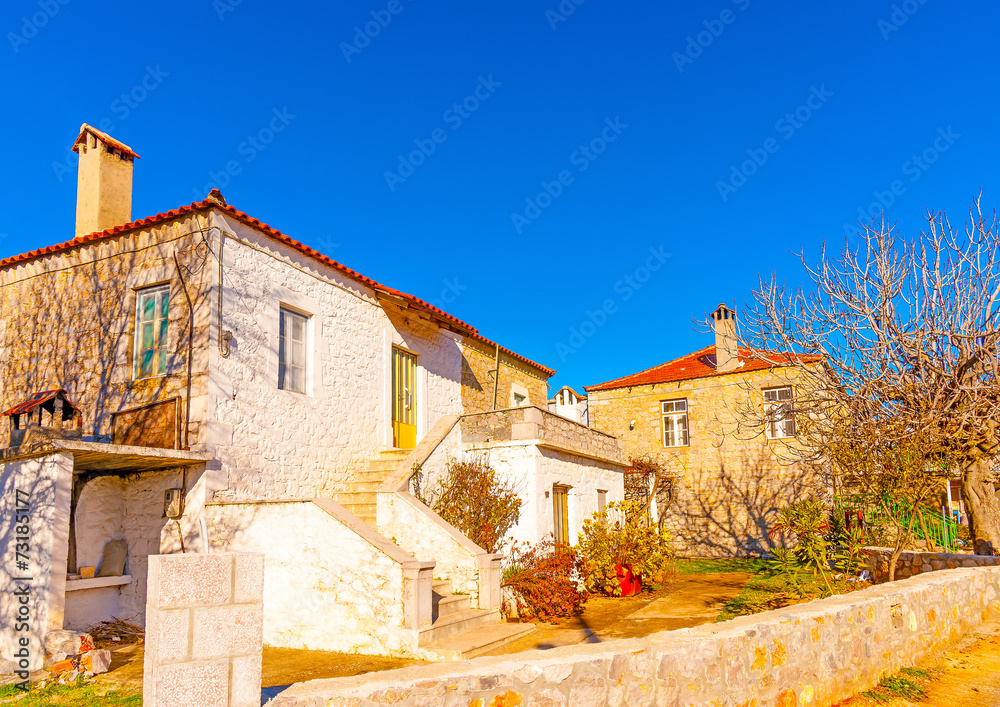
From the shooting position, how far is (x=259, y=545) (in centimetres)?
905

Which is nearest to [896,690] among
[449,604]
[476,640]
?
[476,640]

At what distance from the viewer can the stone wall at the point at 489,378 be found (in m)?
16.5

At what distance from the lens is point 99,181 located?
11.6m

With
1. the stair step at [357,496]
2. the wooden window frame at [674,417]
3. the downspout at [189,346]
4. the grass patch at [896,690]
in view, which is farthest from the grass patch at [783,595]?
the wooden window frame at [674,417]

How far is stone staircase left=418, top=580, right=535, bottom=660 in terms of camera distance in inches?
312

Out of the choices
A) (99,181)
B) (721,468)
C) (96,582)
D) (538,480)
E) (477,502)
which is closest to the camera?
(96,582)

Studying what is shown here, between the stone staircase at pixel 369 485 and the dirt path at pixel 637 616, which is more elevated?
the stone staircase at pixel 369 485

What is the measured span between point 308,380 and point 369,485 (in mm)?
2074

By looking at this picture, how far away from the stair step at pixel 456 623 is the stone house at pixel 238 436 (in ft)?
0.10

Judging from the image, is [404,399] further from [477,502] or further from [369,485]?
[477,502]

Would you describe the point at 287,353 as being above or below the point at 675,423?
above

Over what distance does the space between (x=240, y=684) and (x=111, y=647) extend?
614cm

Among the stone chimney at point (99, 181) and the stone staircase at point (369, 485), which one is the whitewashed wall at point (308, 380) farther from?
the stone chimney at point (99, 181)

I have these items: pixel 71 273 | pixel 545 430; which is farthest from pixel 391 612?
pixel 71 273
